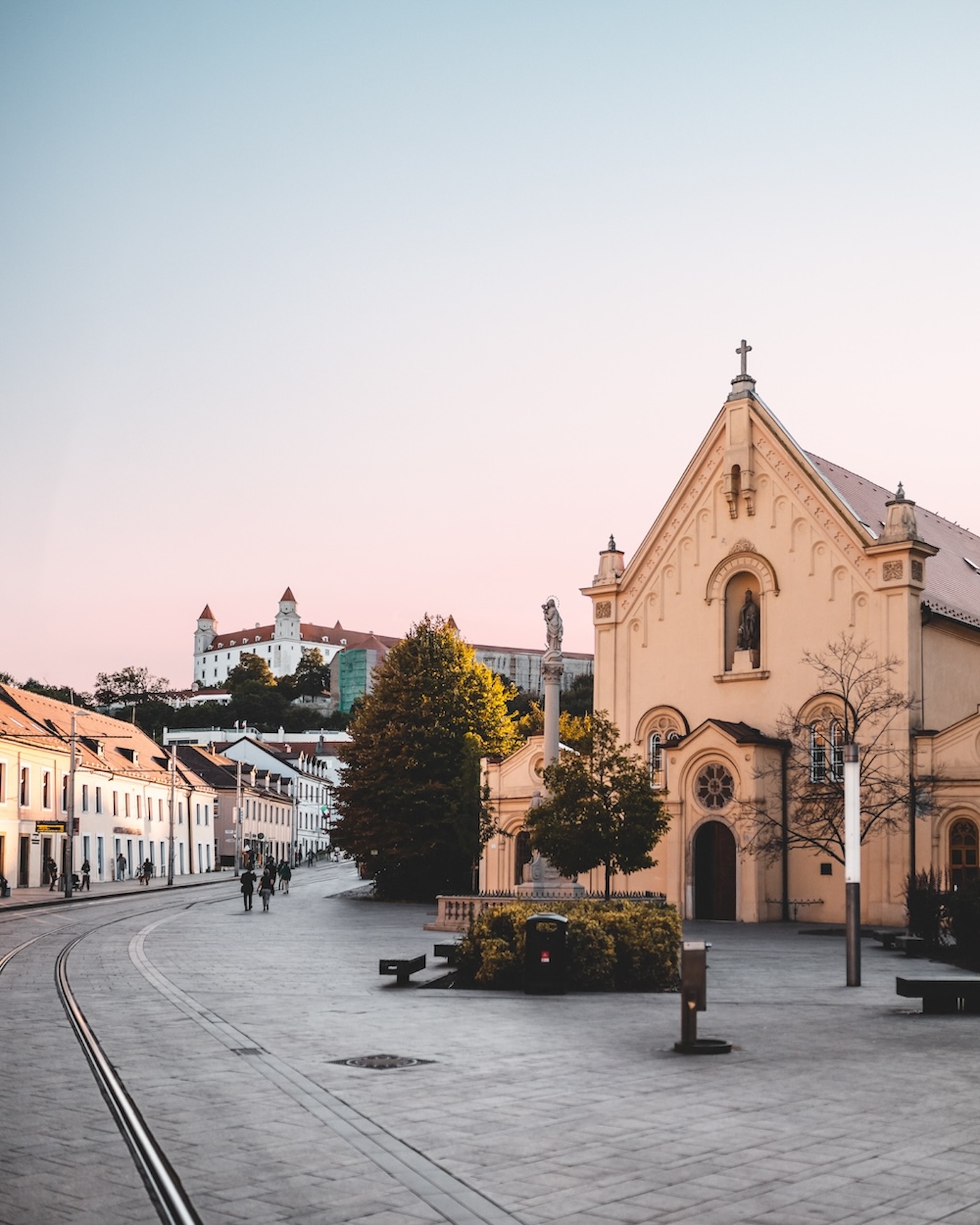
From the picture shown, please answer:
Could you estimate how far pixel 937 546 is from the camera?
45.7 meters

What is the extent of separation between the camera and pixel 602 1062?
39.6 feet

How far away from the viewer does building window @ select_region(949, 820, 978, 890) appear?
3612 centimetres

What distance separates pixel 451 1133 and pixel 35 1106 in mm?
3119

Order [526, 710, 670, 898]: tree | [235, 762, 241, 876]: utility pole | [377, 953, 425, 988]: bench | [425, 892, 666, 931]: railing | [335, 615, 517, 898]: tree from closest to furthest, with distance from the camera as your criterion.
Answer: [377, 953, 425, 988]: bench < [526, 710, 670, 898]: tree < [425, 892, 666, 931]: railing < [335, 615, 517, 898]: tree < [235, 762, 241, 876]: utility pole

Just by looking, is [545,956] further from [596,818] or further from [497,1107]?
[596,818]

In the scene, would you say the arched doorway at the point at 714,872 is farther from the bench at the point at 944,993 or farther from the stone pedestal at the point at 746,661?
the bench at the point at 944,993

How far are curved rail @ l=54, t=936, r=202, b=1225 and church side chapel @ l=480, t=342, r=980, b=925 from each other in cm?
2703

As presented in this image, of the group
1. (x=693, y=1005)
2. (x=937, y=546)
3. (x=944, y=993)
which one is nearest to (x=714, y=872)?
(x=937, y=546)

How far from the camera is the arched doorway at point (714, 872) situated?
4022 centimetres

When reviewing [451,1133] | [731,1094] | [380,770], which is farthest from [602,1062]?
[380,770]

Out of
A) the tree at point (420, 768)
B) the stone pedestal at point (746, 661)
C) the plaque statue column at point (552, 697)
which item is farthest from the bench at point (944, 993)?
the tree at point (420, 768)

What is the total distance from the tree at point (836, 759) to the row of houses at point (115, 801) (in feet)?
81.4

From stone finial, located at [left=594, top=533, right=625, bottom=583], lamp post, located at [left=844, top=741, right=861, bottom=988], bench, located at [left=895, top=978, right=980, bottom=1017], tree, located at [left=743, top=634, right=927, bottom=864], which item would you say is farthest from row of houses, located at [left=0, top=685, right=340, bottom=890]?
bench, located at [left=895, top=978, right=980, bottom=1017]

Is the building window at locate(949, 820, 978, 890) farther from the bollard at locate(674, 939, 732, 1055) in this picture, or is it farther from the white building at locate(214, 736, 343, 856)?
the white building at locate(214, 736, 343, 856)
